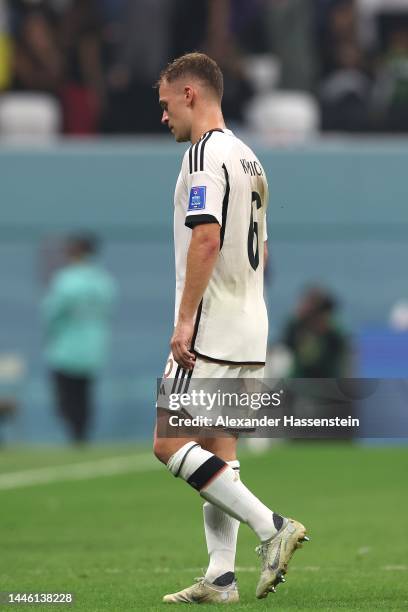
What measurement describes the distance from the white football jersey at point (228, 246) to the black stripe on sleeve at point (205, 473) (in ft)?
1.46

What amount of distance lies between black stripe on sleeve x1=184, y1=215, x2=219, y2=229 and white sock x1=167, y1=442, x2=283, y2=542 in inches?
36.3

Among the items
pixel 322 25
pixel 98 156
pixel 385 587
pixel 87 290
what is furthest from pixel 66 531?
pixel 322 25

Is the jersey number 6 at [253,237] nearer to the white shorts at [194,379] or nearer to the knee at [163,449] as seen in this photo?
the white shorts at [194,379]

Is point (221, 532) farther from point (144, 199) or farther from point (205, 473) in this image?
point (144, 199)

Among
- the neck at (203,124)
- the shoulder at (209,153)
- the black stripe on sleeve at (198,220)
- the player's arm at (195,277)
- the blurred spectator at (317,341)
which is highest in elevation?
the neck at (203,124)

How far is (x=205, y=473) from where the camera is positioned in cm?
711

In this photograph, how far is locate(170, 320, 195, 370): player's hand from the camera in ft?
23.3

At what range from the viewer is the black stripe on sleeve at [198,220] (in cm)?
708

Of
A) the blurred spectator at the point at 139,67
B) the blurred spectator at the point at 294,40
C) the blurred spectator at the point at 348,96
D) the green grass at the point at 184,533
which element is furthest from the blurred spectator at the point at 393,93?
the green grass at the point at 184,533

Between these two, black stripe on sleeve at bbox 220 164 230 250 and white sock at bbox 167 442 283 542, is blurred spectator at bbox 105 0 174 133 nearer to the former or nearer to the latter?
black stripe on sleeve at bbox 220 164 230 250

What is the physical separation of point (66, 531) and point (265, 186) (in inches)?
178

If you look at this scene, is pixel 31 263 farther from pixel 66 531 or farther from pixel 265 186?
pixel 265 186

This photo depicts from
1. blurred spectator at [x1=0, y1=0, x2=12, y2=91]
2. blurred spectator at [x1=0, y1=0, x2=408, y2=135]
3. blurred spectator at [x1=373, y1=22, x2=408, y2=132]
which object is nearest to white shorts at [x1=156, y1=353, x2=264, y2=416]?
blurred spectator at [x1=0, y1=0, x2=408, y2=135]

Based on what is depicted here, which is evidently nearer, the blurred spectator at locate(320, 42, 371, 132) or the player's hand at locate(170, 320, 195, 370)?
the player's hand at locate(170, 320, 195, 370)
